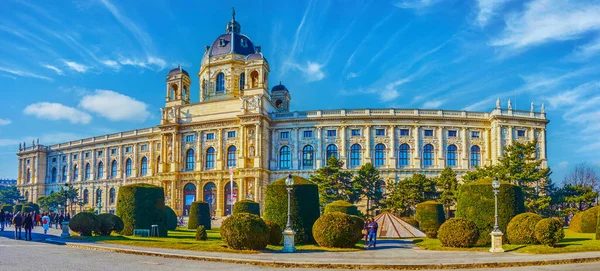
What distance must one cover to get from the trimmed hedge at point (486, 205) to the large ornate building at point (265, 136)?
1415 inches

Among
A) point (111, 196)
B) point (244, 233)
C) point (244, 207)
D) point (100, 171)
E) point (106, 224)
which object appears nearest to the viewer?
point (244, 233)

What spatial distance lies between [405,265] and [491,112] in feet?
170

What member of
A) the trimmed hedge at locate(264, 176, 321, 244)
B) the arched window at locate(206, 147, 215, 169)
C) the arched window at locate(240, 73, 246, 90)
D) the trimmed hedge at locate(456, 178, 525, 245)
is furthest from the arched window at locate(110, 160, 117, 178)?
the trimmed hedge at locate(456, 178, 525, 245)

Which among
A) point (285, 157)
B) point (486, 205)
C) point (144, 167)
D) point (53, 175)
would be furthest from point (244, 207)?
point (53, 175)

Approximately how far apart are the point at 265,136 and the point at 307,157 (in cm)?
625

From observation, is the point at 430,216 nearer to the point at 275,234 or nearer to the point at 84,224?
the point at 275,234

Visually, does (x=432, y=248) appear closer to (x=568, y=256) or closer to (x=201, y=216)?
(x=568, y=256)

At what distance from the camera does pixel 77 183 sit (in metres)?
95.3

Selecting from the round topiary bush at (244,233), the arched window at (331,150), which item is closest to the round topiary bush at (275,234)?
the round topiary bush at (244,233)

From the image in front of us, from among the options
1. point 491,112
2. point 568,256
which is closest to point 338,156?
point 491,112

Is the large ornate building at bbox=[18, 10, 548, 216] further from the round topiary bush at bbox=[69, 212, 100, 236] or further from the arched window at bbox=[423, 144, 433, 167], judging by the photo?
the round topiary bush at bbox=[69, 212, 100, 236]

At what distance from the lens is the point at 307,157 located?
70.5 meters

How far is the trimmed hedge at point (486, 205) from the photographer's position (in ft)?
97.6

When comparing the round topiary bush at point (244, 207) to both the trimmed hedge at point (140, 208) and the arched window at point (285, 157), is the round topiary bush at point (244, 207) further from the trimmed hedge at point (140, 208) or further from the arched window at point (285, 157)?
the arched window at point (285, 157)
